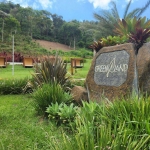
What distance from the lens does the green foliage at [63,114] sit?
10.0 feet

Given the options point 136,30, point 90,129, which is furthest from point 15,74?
point 90,129

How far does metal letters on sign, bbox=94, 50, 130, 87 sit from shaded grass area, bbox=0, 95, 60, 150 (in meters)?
1.40

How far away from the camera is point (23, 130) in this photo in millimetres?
3055

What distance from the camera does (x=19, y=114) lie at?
3.89 m

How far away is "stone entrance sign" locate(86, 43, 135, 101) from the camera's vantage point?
3.52 m

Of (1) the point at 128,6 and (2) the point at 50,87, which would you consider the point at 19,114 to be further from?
(1) the point at 128,6

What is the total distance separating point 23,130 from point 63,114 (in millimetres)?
660

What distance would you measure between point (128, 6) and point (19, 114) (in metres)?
18.6

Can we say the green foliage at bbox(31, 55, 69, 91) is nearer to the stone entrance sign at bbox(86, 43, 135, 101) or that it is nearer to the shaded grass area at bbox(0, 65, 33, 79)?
the stone entrance sign at bbox(86, 43, 135, 101)

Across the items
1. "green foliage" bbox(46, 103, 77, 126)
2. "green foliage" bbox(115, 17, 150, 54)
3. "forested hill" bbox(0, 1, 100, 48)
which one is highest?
"forested hill" bbox(0, 1, 100, 48)

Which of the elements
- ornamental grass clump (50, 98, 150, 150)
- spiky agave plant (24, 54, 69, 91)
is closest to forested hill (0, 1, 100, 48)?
spiky agave plant (24, 54, 69, 91)

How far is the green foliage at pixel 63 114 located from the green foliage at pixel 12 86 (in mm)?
3020

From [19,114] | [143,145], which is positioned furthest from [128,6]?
[143,145]

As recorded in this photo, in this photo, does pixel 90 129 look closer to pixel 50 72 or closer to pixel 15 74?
pixel 50 72
